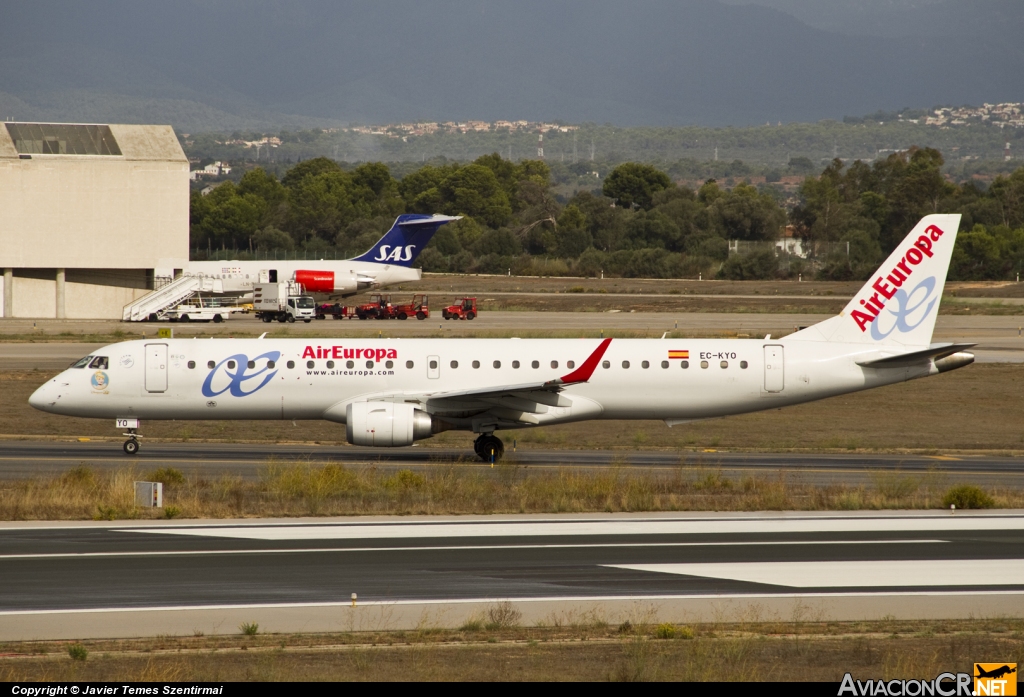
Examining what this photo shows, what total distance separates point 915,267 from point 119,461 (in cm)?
2262

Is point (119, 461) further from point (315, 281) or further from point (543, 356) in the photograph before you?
point (315, 281)

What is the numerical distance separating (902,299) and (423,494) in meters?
15.9

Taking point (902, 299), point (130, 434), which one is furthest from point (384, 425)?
point (902, 299)

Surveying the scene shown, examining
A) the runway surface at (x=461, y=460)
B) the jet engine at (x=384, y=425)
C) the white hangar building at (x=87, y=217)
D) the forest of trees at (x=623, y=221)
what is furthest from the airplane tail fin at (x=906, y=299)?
the forest of trees at (x=623, y=221)

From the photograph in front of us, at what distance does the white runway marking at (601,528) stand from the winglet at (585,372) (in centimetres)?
749

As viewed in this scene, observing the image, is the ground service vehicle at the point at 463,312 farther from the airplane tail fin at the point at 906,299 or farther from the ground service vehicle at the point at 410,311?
the airplane tail fin at the point at 906,299

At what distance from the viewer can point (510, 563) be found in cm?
2019

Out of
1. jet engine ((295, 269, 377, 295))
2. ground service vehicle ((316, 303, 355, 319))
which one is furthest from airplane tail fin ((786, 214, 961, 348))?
jet engine ((295, 269, 377, 295))

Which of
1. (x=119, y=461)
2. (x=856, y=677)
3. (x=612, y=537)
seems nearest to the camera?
(x=856, y=677)

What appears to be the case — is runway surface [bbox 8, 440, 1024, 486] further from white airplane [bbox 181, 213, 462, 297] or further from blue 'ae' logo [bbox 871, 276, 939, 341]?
white airplane [bbox 181, 213, 462, 297]

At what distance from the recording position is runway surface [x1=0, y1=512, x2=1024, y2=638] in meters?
17.5

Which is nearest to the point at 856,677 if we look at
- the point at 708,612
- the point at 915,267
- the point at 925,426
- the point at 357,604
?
the point at 708,612

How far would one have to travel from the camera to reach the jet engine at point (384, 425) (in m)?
31.3

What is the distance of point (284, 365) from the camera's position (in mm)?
32781
